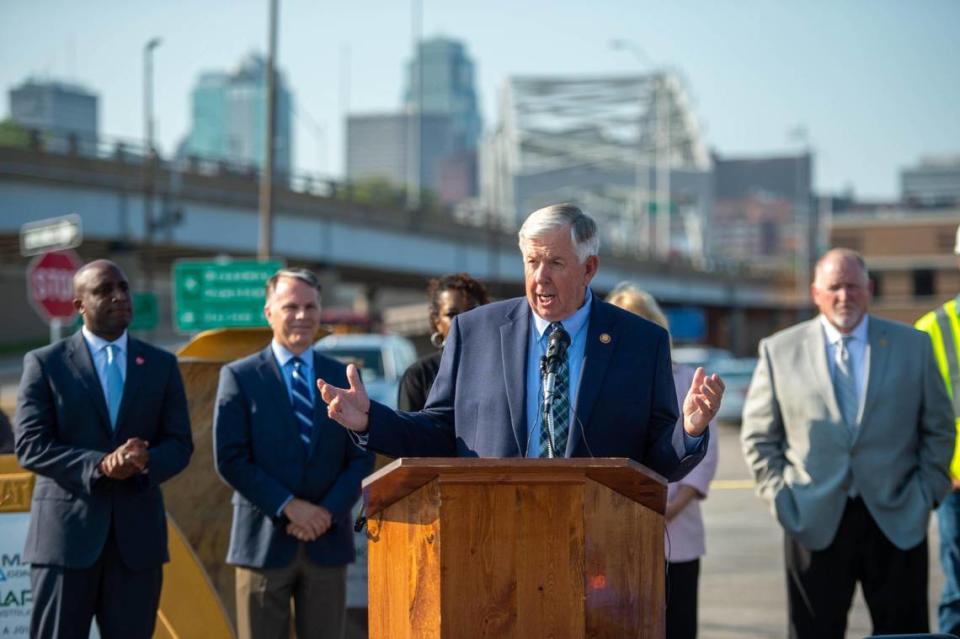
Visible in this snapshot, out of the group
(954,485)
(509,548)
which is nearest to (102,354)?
(509,548)

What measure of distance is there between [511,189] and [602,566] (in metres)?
132

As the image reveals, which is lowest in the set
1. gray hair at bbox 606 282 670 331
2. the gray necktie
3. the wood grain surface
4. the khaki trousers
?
the khaki trousers

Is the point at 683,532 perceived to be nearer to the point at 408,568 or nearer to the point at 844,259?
the point at 844,259

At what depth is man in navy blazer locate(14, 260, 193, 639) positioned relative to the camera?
18.9ft

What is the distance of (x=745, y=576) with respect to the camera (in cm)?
1167

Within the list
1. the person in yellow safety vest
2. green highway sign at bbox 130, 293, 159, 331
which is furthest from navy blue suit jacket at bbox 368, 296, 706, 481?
green highway sign at bbox 130, 293, 159, 331

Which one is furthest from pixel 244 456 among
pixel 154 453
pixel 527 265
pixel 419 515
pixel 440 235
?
pixel 440 235

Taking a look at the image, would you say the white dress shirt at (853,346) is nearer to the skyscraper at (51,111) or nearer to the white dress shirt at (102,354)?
the white dress shirt at (102,354)

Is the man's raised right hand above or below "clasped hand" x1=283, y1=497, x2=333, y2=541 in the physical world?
above

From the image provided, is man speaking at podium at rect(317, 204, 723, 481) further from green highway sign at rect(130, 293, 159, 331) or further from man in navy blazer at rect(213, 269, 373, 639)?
green highway sign at rect(130, 293, 159, 331)

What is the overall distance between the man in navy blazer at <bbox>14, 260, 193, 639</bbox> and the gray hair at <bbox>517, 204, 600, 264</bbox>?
77.1 inches

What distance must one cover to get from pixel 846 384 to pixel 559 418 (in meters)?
2.78

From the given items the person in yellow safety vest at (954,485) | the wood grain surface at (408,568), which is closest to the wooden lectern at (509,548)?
the wood grain surface at (408,568)

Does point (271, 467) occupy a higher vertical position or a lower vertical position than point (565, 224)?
lower
